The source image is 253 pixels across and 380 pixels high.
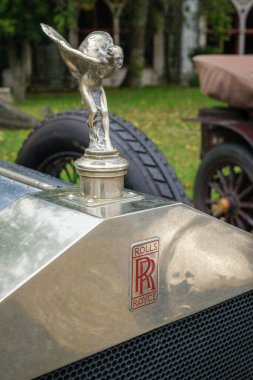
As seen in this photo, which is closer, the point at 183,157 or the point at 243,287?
the point at 243,287

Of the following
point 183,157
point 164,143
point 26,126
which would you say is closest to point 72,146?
point 183,157

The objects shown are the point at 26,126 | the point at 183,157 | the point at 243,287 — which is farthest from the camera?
the point at 26,126

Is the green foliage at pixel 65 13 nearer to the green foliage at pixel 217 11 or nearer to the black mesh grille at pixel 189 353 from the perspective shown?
the green foliage at pixel 217 11

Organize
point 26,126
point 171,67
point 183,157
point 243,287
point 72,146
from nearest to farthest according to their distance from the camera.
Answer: point 243,287 < point 72,146 < point 183,157 < point 26,126 < point 171,67

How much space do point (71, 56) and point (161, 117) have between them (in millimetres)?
10078

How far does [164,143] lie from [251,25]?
49.8 feet

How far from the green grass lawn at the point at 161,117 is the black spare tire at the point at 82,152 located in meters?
3.21

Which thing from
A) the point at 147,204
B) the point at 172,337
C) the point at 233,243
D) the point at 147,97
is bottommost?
the point at 147,97

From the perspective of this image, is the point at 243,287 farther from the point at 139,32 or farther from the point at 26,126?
the point at 139,32

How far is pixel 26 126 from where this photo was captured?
9.23m

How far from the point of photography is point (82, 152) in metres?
2.13

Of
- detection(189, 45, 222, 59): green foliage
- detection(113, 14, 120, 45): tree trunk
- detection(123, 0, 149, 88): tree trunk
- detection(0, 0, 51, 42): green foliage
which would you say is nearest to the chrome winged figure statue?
detection(0, 0, 51, 42): green foliage

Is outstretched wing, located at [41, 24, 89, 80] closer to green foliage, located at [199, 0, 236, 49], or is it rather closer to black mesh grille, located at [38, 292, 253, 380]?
black mesh grille, located at [38, 292, 253, 380]

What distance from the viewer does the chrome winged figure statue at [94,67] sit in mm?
1202
